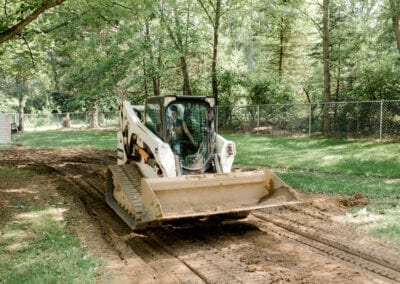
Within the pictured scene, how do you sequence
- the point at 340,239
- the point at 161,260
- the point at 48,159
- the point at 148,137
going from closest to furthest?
the point at 161,260 < the point at 340,239 < the point at 148,137 < the point at 48,159

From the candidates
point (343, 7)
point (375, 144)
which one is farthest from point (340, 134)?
point (343, 7)

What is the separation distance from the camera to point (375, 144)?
54.3 ft

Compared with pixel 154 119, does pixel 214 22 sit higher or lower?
higher

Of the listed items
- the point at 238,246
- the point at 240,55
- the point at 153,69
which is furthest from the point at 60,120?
the point at 238,246

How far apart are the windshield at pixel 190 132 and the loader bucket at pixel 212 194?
101 cm

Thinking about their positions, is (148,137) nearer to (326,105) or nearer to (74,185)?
(74,185)

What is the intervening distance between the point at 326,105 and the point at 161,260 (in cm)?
1563

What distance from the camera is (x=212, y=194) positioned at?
7184mm

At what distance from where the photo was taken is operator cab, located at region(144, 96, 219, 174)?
26.1 ft

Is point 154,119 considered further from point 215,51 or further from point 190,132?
point 215,51

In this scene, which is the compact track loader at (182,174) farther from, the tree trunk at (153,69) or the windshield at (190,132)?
the tree trunk at (153,69)

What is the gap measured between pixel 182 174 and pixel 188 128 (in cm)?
95

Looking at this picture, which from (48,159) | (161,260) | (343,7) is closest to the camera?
(161,260)

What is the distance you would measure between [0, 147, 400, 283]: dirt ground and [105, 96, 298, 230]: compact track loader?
0.39 metres
